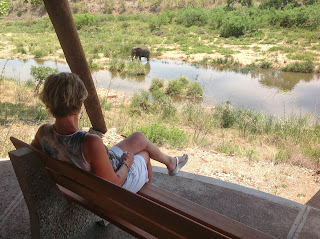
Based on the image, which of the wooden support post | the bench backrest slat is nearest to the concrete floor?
the bench backrest slat

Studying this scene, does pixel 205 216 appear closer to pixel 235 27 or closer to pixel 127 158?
pixel 127 158

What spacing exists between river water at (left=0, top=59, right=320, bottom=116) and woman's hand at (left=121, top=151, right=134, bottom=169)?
10335mm

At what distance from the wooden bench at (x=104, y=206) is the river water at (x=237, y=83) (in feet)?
34.2

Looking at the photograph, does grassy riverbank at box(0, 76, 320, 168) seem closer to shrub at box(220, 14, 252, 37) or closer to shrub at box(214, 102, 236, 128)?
shrub at box(214, 102, 236, 128)

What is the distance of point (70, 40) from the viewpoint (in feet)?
9.24

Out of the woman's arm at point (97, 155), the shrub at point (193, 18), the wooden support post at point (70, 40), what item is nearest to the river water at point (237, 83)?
the wooden support post at point (70, 40)

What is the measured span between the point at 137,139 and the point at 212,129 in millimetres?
5168

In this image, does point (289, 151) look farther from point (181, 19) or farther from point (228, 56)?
point (181, 19)

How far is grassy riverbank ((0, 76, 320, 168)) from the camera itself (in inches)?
213

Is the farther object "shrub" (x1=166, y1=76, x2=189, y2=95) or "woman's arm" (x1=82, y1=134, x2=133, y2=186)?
"shrub" (x1=166, y1=76, x2=189, y2=95)

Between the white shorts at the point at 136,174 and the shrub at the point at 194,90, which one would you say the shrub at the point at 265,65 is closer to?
the shrub at the point at 194,90

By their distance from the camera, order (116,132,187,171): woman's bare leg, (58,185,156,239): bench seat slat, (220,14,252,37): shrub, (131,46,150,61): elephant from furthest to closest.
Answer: (220,14,252,37): shrub → (131,46,150,61): elephant → (116,132,187,171): woman's bare leg → (58,185,156,239): bench seat slat

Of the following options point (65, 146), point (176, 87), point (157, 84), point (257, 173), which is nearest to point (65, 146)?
point (65, 146)

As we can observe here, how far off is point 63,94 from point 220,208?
80.6 inches
